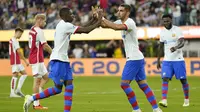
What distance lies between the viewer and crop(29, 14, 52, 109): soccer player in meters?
18.0

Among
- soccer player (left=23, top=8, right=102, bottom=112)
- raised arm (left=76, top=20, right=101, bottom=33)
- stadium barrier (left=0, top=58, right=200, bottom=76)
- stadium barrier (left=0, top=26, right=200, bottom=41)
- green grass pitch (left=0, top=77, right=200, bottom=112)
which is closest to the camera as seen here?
raised arm (left=76, top=20, right=101, bottom=33)

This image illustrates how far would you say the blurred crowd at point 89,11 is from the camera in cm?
3684

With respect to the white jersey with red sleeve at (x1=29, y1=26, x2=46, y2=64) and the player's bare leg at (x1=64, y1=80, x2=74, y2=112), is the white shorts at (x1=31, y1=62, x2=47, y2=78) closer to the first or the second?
A: the white jersey with red sleeve at (x1=29, y1=26, x2=46, y2=64)

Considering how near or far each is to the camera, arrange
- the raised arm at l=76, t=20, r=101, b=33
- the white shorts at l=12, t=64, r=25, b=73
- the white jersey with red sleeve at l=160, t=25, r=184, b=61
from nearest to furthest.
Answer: the raised arm at l=76, t=20, r=101, b=33 → the white jersey with red sleeve at l=160, t=25, r=184, b=61 → the white shorts at l=12, t=64, r=25, b=73

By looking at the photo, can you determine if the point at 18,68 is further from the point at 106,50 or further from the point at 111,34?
the point at 111,34

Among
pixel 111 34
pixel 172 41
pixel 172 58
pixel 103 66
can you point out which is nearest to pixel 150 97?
pixel 172 58

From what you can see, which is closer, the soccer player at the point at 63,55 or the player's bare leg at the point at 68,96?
the player's bare leg at the point at 68,96

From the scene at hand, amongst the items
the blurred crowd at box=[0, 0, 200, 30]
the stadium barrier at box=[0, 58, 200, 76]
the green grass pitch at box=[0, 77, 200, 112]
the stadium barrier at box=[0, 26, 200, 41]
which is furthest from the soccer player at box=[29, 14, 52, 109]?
the stadium barrier at box=[0, 26, 200, 41]

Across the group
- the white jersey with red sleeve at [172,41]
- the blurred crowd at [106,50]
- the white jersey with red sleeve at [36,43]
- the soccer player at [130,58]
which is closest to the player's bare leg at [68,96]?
the soccer player at [130,58]

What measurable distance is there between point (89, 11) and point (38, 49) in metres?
21.3

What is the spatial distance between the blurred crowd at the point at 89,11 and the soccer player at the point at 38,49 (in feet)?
59.0

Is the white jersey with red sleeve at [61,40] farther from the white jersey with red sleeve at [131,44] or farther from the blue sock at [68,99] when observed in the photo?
the white jersey with red sleeve at [131,44]

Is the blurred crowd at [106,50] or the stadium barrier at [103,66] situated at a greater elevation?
the blurred crowd at [106,50]

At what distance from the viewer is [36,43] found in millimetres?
18312
